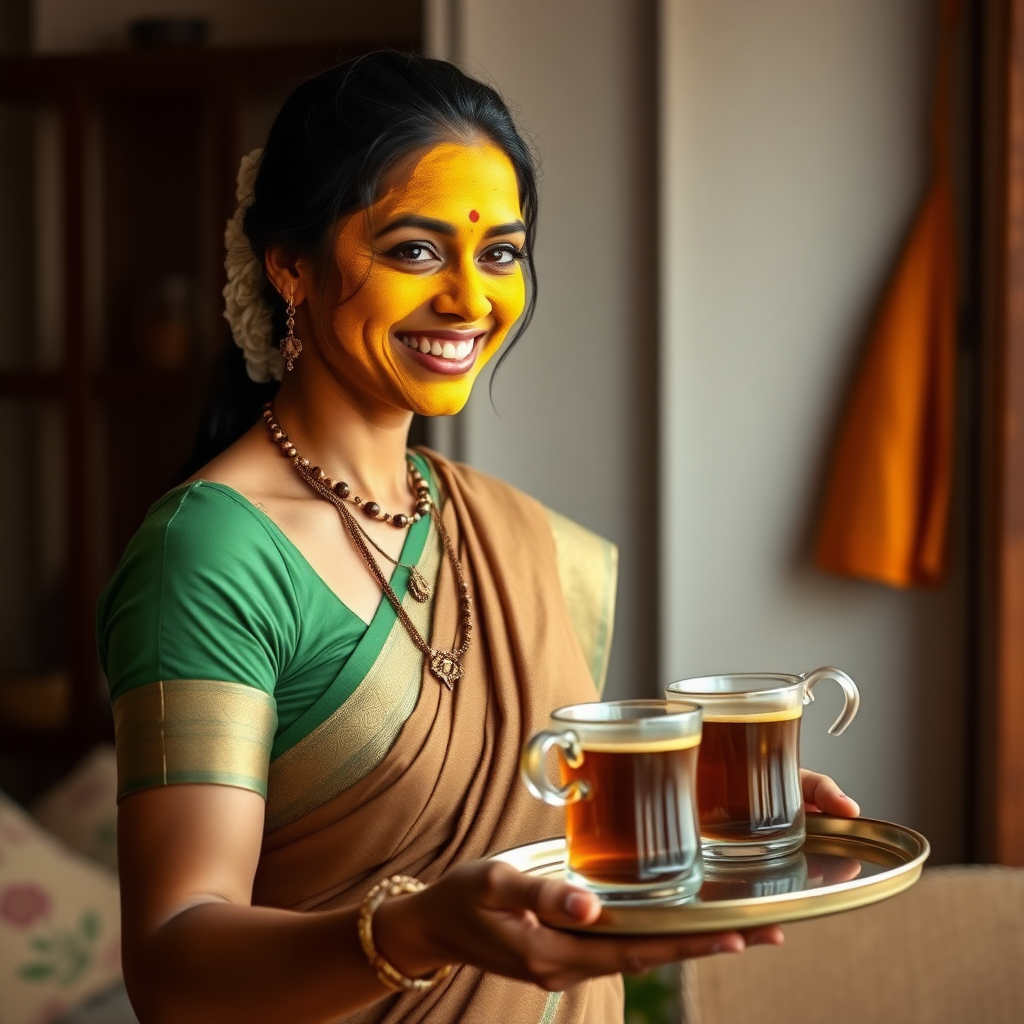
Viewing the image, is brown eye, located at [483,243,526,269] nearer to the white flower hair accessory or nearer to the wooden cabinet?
the white flower hair accessory

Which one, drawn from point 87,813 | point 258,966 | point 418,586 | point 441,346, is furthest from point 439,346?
point 87,813

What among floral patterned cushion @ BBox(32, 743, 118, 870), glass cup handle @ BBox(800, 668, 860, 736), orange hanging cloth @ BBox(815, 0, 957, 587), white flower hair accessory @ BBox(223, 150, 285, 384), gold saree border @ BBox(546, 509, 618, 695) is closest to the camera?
glass cup handle @ BBox(800, 668, 860, 736)

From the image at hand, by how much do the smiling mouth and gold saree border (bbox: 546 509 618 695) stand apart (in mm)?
325

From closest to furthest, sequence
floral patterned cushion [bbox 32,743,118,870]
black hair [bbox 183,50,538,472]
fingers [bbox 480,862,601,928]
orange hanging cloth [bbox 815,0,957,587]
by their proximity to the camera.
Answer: fingers [bbox 480,862,601,928] → black hair [bbox 183,50,538,472] → orange hanging cloth [bbox 815,0,957,587] → floral patterned cushion [bbox 32,743,118,870]

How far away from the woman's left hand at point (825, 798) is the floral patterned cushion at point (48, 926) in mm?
1716

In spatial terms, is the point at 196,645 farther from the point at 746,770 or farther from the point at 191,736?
the point at 746,770

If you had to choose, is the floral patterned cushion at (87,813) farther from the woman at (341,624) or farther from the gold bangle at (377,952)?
the gold bangle at (377,952)

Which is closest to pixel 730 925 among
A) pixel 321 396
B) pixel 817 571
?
pixel 321 396

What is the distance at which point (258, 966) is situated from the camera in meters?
0.96

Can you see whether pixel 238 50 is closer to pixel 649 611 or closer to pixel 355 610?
pixel 649 611

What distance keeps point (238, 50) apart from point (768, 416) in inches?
55.9

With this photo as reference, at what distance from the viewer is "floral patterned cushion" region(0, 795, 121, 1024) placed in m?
2.50

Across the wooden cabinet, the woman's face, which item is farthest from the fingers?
the wooden cabinet

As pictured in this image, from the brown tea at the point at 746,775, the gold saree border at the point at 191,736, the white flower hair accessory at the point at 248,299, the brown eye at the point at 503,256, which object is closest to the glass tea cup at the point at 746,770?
the brown tea at the point at 746,775
